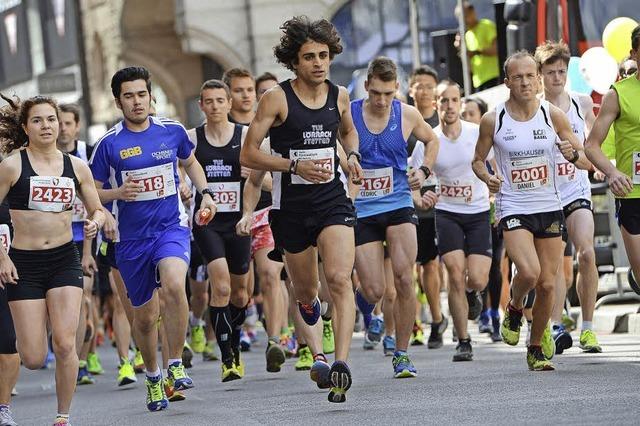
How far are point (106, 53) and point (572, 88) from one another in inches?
1061

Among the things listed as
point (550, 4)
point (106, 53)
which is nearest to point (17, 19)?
point (106, 53)

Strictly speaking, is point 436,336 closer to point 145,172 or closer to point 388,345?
point 388,345

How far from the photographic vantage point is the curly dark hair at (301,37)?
1080 cm

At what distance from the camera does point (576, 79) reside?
58.6 ft

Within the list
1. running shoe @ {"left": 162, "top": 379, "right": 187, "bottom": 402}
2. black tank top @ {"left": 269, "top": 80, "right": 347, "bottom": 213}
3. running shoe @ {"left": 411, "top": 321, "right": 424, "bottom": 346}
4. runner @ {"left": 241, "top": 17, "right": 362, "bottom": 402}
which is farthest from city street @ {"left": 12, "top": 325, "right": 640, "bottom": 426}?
black tank top @ {"left": 269, "top": 80, "right": 347, "bottom": 213}

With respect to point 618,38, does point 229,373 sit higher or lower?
lower

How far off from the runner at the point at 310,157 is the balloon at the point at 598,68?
6667 mm

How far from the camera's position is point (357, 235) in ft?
41.4

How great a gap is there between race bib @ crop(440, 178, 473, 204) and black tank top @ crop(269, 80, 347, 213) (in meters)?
3.64

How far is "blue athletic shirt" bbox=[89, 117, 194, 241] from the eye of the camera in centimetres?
1170

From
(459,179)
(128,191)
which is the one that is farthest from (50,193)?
(459,179)

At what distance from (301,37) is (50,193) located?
5.53 feet

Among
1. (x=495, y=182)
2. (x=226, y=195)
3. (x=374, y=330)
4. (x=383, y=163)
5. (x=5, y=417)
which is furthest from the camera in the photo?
(x=374, y=330)

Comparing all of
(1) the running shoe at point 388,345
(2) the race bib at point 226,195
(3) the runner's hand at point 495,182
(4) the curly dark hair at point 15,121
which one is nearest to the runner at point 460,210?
(1) the running shoe at point 388,345
